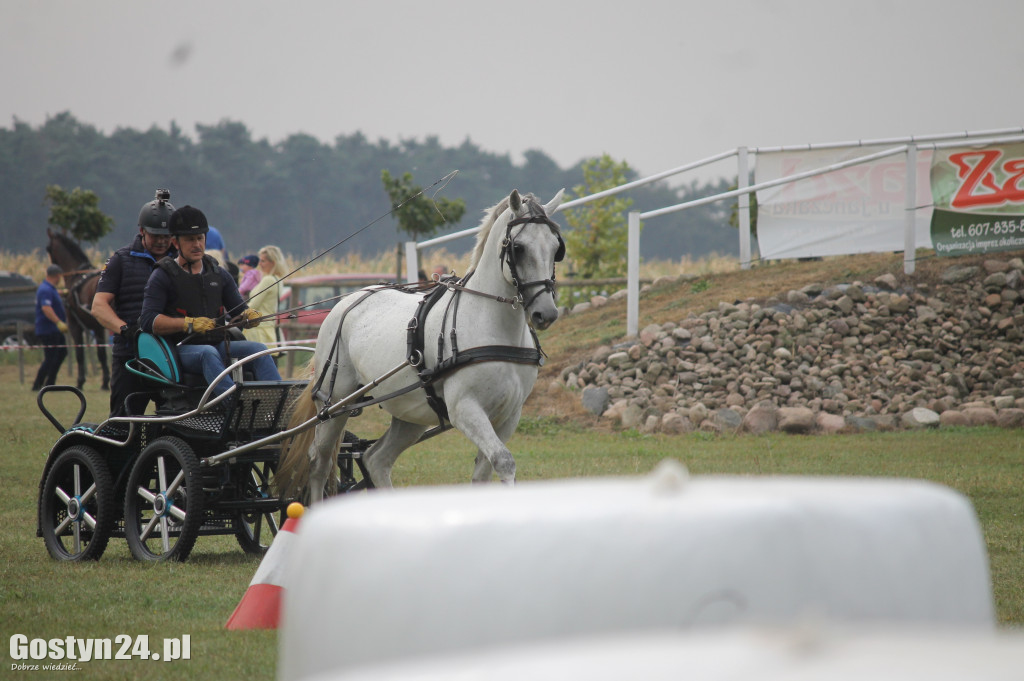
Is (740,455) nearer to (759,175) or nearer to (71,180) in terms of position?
(759,175)

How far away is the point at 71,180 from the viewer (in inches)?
2148

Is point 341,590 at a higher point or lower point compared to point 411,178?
lower

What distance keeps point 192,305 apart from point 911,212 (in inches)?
387

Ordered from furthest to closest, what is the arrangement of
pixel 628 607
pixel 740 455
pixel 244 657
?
pixel 740 455, pixel 244 657, pixel 628 607

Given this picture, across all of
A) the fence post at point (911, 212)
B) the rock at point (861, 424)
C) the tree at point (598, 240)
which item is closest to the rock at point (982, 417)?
the rock at point (861, 424)

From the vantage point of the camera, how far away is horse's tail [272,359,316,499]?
6.98 meters

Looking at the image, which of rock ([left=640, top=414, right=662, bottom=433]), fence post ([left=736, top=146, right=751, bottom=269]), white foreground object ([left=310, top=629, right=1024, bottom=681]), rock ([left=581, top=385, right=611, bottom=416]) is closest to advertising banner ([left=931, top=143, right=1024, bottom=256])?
fence post ([left=736, top=146, right=751, bottom=269])

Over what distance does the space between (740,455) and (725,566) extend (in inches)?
345

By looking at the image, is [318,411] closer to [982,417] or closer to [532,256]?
[532,256]

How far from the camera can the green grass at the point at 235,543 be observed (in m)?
4.86

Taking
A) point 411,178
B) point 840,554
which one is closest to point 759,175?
point 411,178

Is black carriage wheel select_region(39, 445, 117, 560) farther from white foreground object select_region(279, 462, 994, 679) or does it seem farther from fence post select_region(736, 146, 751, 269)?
fence post select_region(736, 146, 751, 269)

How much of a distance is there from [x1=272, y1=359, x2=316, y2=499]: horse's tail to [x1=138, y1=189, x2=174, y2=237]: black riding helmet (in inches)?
57.2

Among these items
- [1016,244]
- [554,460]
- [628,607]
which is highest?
[1016,244]
